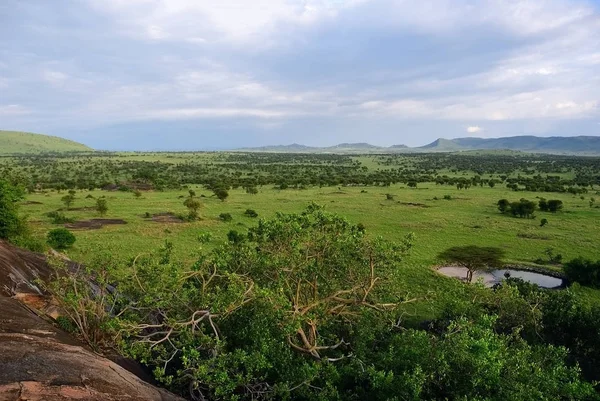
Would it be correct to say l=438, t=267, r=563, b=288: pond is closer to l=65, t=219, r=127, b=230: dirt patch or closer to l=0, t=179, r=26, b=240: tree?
l=0, t=179, r=26, b=240: tree

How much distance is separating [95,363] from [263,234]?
303 inches

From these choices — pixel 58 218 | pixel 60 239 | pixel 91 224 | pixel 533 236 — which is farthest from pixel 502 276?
pixel 58 218

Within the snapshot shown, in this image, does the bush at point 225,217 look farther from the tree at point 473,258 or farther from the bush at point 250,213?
the tree at point 473,258

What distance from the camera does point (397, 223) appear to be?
5350cm

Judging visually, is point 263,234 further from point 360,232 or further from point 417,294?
point 417,294

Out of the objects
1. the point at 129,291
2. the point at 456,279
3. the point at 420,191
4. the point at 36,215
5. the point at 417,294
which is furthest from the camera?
the point at 420,191

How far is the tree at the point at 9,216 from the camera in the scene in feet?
109

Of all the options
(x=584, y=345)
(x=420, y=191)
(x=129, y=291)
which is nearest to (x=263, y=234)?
(x=129, y=291)

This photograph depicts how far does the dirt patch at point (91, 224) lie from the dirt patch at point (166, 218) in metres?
3.71

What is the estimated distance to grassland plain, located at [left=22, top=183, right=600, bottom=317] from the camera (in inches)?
1496

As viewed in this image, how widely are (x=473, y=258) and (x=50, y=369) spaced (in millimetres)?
32043

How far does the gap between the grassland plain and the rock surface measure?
13.3 metres

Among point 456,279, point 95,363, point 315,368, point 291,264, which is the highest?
point 291,264

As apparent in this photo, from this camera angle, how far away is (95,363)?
11867 mm
